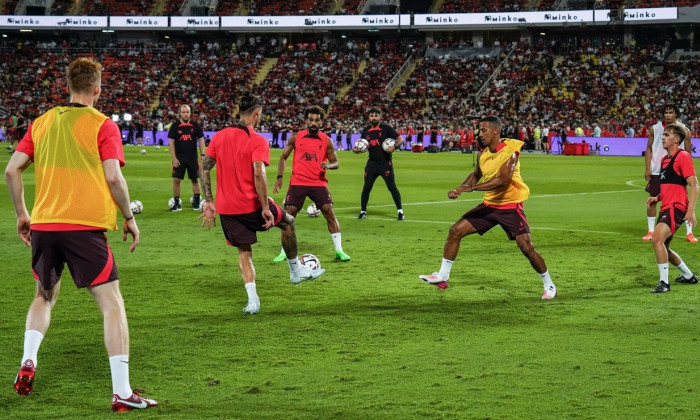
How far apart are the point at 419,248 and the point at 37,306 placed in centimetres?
911

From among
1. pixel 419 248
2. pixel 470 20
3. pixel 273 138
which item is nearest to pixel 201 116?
pixel 273 138

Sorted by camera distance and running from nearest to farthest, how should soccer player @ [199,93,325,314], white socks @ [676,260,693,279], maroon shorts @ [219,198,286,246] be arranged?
1. soccer player @ [199,93,325,314]
2. maroon shorts @ [219,198,286,246]
3. white socks @ [676,260,693,279]

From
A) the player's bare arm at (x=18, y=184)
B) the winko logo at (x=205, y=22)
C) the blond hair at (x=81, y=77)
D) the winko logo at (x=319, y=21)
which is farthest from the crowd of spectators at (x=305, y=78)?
the blond hair at (x=81, y=77)

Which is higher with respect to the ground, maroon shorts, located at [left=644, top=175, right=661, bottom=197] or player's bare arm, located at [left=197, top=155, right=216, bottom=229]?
player's bare arm, located at [left=197, top=155, right=216, bottom=229]

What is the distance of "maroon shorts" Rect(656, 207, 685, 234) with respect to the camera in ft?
36.4

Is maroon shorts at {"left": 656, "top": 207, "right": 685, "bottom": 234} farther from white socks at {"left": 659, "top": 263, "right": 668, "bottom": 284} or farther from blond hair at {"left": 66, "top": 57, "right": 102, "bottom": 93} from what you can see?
blond hair at {"left": 66, "top": 57, "right": 102, "bottom": 93}

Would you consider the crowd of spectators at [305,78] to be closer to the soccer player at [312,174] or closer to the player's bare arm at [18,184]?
the soccer player at [312,174]


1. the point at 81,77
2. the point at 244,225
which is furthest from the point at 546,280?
the point at 81,77

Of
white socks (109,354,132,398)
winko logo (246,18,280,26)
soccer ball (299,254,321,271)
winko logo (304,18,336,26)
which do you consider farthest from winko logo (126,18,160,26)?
white socks (109,354,132,398)

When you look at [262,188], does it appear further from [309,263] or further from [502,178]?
[502,178]

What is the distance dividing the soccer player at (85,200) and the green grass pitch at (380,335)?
529 millimetres

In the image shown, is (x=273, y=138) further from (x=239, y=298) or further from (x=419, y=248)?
(x=239, y=298)

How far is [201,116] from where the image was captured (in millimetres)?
73375

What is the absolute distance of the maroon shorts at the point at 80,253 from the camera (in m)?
6.03
